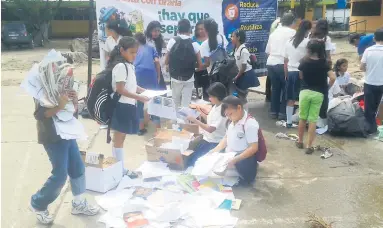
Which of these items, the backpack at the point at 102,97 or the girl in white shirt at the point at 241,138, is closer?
the backpack at the point at 102,97

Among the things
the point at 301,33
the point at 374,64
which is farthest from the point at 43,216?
the point at 374,64

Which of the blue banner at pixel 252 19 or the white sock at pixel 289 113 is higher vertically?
the blue banner at pixel 252 19

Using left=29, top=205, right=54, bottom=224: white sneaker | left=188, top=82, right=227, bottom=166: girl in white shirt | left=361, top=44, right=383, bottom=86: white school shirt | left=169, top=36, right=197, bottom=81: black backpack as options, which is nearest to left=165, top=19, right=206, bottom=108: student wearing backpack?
left=169, top=36, right=197, bottom=81: black backpack

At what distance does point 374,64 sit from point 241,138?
284 centimetres

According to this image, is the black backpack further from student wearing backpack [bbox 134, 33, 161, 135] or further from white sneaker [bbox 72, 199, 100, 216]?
white sneaker [bbox 72, 199, 100, 216]

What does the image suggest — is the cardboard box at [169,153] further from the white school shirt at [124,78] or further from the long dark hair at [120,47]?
the long dark hair at [120,47]

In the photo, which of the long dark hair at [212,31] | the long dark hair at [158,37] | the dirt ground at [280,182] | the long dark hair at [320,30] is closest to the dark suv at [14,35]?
the dirt ground at [280,182]

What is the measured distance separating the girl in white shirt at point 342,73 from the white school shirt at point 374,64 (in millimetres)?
1051

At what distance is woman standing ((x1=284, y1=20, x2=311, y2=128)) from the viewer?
6.02 m

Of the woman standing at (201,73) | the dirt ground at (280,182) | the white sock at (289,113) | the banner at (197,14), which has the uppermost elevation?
the banner at (197,14)

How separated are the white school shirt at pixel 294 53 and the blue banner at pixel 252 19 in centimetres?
156

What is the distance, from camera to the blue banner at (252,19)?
7543 millimetres

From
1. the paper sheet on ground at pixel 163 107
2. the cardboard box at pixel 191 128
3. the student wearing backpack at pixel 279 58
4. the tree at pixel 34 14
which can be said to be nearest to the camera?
the paper sheet on ground at pixel 163 107

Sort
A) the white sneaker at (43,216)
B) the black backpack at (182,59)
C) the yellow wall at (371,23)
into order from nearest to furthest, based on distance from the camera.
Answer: the white sneaker at (43,216), the black backpack at (182,59), the yellow wall at (371,23)
